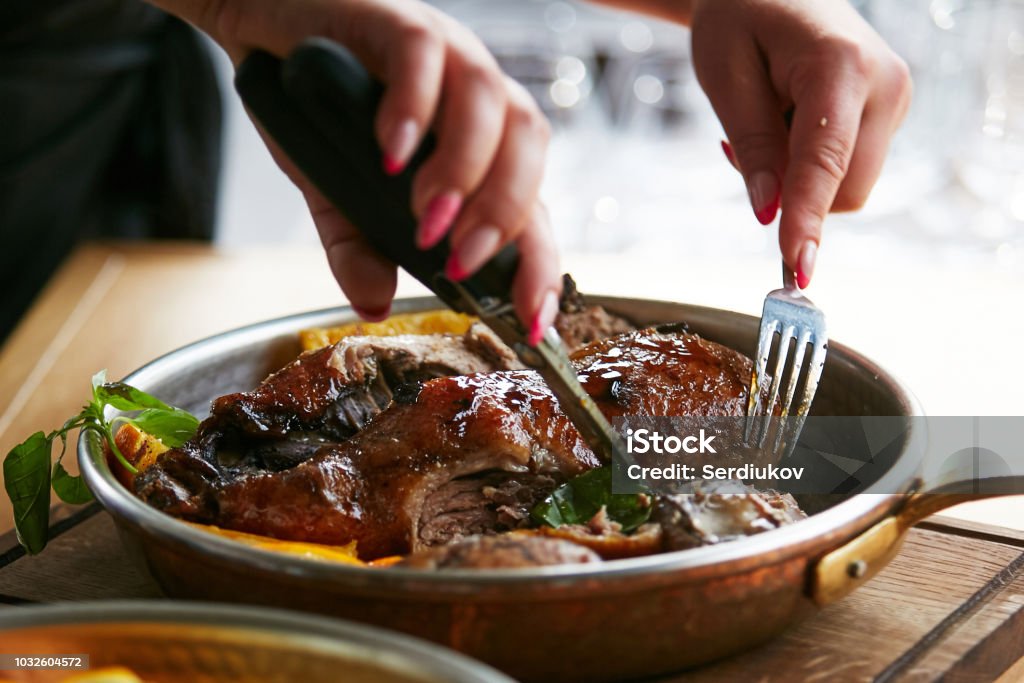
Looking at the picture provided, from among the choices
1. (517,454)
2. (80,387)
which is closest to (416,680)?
(517,454)

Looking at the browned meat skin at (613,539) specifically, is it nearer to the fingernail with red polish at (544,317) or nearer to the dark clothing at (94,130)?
the fingernail with red polish at (544,317)

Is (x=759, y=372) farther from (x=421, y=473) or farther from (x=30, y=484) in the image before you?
(x=30, y=484)

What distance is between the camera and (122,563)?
134 cm

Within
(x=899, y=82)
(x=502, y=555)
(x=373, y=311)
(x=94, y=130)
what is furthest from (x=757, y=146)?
(x=94, y=130)

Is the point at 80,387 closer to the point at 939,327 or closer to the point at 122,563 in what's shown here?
the point at 122,563

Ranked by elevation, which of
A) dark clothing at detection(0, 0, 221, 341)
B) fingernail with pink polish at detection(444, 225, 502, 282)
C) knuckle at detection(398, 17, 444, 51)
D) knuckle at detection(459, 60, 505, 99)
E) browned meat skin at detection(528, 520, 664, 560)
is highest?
knuckle at detection(398, 17, 444, 51)

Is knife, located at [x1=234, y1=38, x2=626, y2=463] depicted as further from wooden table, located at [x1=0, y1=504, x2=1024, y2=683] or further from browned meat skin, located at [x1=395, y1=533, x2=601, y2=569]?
wooden table, located at [x1=0, y1=504, x2=1024, y2=683]

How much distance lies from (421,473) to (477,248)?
0.33m

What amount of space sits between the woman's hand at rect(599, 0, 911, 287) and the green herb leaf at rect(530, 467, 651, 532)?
416mm

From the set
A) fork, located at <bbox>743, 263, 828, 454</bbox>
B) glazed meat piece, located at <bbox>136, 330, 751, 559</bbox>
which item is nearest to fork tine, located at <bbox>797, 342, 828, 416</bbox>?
fork, located at <bbox>743, 263, 828, 454</bbox>

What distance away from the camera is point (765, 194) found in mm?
1481

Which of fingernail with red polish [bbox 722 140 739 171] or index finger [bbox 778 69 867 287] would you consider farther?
fingernail with red polish [bbox 722 140 739 171]

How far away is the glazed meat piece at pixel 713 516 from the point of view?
3.43ft

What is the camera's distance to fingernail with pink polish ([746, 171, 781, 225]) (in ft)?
4.86
